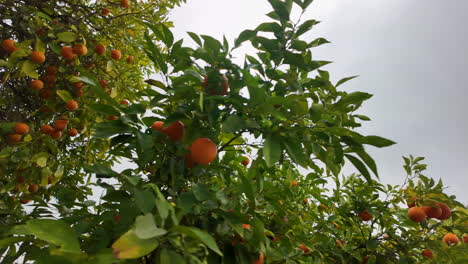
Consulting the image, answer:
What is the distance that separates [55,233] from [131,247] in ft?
0.64

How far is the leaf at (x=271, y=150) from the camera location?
96 cm

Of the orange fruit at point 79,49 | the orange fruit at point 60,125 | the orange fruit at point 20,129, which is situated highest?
the orange fruit at point 79,49

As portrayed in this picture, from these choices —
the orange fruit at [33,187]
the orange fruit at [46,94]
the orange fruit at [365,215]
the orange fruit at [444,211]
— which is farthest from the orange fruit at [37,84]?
the orange fruit at [444,211]

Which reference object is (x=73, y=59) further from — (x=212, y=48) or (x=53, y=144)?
(x=212, y=48)

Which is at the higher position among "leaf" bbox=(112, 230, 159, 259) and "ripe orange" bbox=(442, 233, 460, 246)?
"ripe orange" bbox=(442, 233, 460, 246)

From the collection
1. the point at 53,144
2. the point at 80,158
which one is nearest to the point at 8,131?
→ the point at 53,144

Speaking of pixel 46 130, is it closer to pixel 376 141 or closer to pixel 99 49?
pixel 99 49

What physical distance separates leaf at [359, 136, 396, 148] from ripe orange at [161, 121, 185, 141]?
0.61 m

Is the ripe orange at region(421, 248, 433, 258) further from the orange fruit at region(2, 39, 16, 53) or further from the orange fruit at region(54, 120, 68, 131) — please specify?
the orange fruit at region(2, 39, 16, 53)

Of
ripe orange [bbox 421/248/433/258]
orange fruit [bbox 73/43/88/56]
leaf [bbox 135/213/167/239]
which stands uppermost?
orange fruit [bbox 73/43/88/56]

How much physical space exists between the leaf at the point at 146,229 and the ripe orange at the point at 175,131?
50cm

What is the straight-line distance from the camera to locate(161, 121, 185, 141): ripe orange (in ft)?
3.72

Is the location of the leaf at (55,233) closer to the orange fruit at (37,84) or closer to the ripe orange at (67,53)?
the ripe orange at (67,53)

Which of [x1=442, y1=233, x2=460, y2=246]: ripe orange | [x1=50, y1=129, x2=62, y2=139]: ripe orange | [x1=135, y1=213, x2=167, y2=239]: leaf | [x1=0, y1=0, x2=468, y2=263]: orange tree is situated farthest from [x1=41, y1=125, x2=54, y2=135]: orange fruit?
[x1=442, y1=233, x2=460, y2=246]: ripe orange
